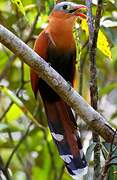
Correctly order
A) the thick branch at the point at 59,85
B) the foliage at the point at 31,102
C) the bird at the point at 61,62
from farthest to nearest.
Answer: the foliage at the point at 31,102, the bird at the point at 61,62, the thick branch at the point at 59,85

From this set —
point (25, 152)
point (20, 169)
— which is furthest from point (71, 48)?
point (20, 169)

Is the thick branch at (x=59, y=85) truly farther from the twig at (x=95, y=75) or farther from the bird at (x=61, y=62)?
the bird at (x=61, y=62)

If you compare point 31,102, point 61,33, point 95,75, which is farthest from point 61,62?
point 31,102

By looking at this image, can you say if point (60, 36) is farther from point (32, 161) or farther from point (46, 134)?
point (32, 161)

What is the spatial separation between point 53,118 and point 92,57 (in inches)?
23.4

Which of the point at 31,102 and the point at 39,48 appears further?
the point at 31,102

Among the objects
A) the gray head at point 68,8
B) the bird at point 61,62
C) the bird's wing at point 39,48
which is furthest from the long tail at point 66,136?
the gray head at point 68,8

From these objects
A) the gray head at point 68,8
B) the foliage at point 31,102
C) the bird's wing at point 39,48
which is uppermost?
the gray head at point 68,8

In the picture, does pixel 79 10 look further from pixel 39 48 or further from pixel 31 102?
pixel 31 102

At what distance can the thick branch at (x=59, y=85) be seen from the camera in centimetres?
174

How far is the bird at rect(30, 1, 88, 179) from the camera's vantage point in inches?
88.2

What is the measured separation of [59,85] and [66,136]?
539 mm

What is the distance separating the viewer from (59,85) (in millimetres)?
1784

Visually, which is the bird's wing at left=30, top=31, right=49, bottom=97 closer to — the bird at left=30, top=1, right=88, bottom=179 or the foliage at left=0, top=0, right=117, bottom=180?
the bird at left=30, top=1, right=88, bottom=179
